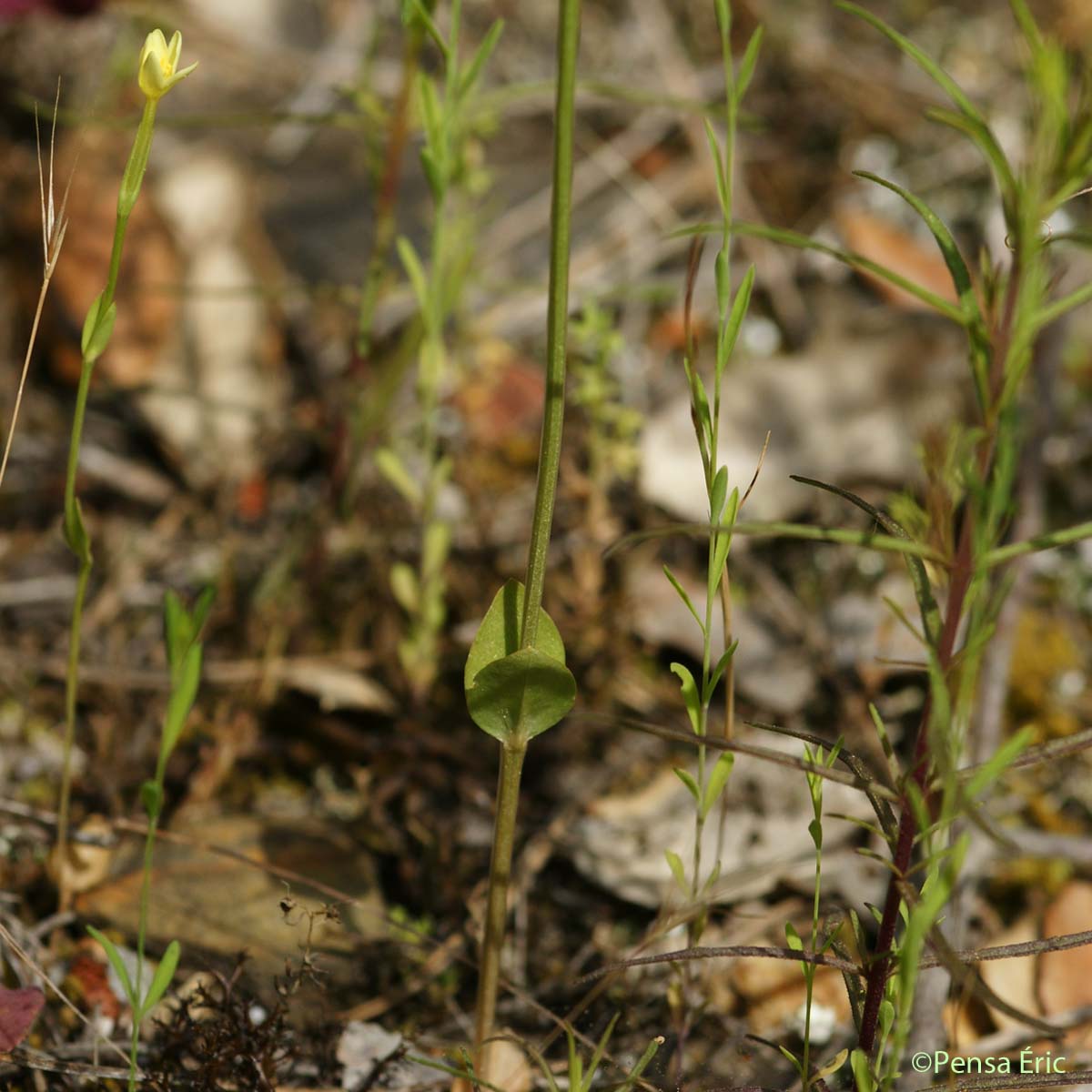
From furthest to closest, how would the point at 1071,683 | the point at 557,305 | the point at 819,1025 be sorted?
the point at 1071,683, the point at 819,1025, the point at 557,305

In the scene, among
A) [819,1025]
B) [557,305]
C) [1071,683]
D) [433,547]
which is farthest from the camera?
[1071,683]

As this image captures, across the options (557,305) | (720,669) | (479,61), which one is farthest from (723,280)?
(479,61)

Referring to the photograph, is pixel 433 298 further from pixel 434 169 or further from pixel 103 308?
pixel 103 308

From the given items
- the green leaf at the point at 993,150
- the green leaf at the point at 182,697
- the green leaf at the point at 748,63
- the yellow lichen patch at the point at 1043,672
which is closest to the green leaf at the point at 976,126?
the green leaf at the point at 993,150

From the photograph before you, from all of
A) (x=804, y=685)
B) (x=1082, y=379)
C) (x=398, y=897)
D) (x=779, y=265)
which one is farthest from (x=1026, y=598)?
(x=398, y=897)

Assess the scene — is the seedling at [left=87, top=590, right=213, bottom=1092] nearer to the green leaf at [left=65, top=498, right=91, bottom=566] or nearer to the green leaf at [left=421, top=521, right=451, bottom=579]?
the green leaf at [left=65, top=498, right=91, bottom=566]

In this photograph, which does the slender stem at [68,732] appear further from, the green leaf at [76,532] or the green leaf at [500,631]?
the green leaf at [500,631]

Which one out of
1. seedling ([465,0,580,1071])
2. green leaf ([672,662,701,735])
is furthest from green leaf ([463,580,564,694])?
green leaf ([672,662,701,735])
